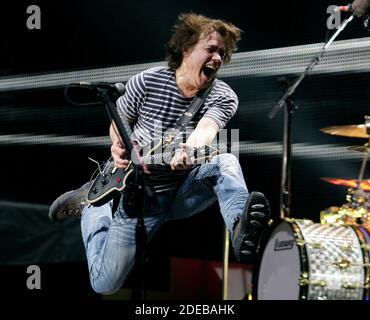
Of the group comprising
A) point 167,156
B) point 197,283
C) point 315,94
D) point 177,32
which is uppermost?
point 177,32

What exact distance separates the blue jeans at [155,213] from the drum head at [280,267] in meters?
0.70

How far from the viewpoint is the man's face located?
309 cm

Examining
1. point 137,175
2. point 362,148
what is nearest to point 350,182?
point 362,148

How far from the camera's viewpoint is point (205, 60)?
3100 millimetres

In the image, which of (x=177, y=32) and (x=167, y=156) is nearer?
(x=167, y=156)

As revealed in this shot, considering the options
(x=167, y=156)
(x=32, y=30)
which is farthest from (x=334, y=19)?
(x=32, y=30)

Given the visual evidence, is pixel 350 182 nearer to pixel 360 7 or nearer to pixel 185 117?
pixel 360 7

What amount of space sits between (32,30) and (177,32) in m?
1.18

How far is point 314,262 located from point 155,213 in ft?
3.05

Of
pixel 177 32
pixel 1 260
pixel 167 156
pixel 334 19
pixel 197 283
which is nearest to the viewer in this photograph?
pixel 167 156

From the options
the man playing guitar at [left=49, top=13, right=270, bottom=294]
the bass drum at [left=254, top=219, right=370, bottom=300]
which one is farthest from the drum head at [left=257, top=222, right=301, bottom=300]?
the man playing guitar at [left=49, top=13, right=270, bottom=294]

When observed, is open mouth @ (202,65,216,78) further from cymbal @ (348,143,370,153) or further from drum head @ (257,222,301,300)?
cymbal @ (348,143,370,153)

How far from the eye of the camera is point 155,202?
304 centimetres

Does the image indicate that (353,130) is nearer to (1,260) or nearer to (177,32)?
(177,32)
